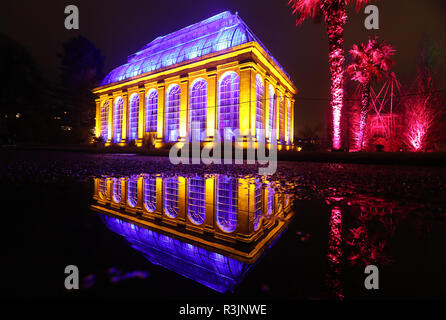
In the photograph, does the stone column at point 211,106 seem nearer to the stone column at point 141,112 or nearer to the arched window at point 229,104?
the arched window at point 229,104

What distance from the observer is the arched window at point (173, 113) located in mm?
24516

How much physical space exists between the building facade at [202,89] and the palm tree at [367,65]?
7862 mm

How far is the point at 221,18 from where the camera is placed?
2386 centimetres

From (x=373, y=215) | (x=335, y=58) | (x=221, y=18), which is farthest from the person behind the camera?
(x=221, y=18)

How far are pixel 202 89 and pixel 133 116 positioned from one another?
42.9ft

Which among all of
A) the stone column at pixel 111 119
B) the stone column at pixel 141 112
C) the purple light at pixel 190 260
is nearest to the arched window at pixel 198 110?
the stone column at pixel 141 112

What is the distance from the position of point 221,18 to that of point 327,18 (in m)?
13.6

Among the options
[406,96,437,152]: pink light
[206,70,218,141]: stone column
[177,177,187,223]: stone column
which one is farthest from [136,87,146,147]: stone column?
[406,96,437,152]: pink light

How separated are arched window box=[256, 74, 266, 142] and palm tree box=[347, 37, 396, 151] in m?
7.78

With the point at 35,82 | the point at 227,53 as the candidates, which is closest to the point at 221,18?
the point at 227,53

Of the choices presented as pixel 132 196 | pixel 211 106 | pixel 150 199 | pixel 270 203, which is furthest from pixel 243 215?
pixel 211 106

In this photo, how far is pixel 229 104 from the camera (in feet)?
66.7

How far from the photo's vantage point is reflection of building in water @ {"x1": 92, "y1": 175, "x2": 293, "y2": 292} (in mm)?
1362
